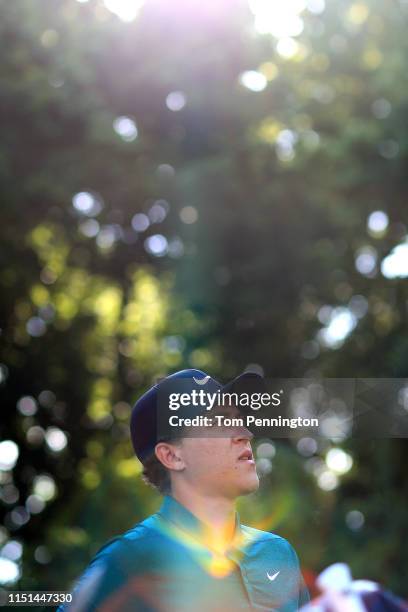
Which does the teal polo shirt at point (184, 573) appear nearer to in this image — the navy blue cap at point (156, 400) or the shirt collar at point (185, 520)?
the shirt collar at point (185, 520)

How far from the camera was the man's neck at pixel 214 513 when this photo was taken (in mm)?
1417

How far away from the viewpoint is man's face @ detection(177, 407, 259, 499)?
1408 millimetres

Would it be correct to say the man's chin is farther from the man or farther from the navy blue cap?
the navy blue cap

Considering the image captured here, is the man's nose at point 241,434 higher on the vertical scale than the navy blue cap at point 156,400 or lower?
lower

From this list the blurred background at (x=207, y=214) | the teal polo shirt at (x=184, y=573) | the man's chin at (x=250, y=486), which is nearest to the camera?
the teal polo shirt at (x=184, y=573)

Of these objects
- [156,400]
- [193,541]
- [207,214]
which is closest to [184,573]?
[193,541]

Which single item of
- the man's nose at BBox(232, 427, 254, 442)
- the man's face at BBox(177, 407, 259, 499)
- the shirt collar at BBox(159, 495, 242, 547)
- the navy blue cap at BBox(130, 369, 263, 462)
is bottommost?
the shirt collar at BBox(159, 495, 242, 547)

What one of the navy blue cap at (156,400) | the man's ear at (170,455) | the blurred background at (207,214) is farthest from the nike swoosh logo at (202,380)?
the blurred background at (207,214)

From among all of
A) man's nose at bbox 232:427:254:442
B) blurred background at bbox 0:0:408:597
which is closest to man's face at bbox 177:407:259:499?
man's nose at bbox 232:427:254:442

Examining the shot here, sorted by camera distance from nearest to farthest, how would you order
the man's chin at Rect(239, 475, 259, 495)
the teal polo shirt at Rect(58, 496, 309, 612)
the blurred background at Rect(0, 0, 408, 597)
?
the teal polo shirt at Rect(58, 496, 309, 612) < the man's chin at Rect(239, 475, 259, 495) < the blurred background at Rect(0, 0, 408, 597)

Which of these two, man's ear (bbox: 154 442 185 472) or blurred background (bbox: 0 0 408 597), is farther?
blurred background (bbox: 0 0 408 597)

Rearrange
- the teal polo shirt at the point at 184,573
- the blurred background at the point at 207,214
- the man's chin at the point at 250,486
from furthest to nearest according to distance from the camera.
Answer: the blurred background at the point at 207,214 → the man's chin at the point at 250,486 → the teal polo shirt at the point at 184,573

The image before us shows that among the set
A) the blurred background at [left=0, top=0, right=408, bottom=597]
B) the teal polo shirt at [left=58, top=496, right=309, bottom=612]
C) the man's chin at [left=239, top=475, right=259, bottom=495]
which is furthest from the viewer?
the blurred background at [left=0, top=0, right=408, bottom=597]

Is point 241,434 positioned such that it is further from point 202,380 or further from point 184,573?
point 184,573
